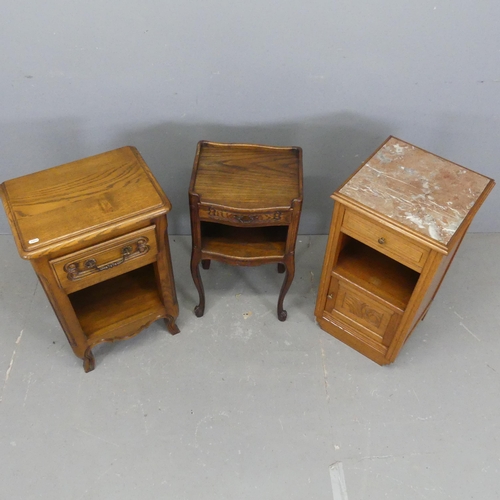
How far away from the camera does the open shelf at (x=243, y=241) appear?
70.2 inches

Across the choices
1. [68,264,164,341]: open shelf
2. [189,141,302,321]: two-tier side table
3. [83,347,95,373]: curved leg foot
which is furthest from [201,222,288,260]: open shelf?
[83,347,95,373]: curved leg foot

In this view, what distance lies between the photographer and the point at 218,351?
76.2 inches

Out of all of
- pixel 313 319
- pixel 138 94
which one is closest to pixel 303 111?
pixel 138 94

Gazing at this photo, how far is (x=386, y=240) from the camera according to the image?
4.96 ft

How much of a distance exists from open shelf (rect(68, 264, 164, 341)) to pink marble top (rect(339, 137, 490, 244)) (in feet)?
2.76

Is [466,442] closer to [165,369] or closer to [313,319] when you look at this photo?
[313,319]

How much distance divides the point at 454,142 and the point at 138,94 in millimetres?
1274

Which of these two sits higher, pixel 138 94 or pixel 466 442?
pixel 138 94

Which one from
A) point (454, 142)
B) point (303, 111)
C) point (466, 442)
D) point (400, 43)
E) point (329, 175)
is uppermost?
point (400, 43)

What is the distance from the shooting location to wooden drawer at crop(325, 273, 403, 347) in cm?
174

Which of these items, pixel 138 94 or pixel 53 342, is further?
pixel 53 342

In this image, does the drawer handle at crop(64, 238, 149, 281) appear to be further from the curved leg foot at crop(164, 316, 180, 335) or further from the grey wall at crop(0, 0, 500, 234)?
the grey wall at crop(0, 0, 500, 234)

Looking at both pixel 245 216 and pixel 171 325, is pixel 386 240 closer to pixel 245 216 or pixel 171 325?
pixel 245 216

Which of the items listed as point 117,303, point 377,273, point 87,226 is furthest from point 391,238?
point 117,303
